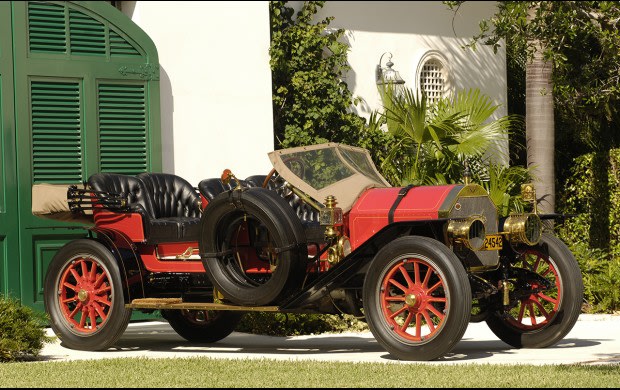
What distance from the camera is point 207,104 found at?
13.1 m

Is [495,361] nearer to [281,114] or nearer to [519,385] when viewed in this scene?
[519,385]

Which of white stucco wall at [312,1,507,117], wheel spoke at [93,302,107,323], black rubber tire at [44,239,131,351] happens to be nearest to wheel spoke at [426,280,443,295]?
black rubber tire at [44,239,131,351]

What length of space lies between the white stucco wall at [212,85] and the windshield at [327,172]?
3.28m

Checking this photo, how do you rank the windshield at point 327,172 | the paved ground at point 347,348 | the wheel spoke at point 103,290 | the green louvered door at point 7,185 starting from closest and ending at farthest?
the paved ground at point 347,348 → the windshield at point 327,172 → the wheel spoke at point 103,290 → the green louvered door at point 7,185

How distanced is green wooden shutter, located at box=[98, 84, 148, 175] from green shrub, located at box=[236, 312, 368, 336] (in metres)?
2.20

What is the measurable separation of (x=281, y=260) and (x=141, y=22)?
4.83 m

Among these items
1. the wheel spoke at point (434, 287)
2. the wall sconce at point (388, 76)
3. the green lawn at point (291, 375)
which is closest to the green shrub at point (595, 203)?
the wall sconce at point (388, 76)

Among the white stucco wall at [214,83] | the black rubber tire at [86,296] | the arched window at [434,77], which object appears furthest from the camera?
the arched window at [434,77]

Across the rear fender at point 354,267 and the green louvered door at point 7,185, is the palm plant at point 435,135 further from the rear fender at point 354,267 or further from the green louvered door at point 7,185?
the rear fender at point 354,267

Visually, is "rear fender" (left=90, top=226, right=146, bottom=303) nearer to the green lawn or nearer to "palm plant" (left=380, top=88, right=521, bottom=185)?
the green lawn

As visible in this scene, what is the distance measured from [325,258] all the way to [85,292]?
6.94 feet

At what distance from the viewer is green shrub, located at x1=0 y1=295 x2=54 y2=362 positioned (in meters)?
9.02

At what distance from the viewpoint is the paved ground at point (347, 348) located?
28.8ft

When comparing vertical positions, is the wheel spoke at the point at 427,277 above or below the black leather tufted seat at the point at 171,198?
below
